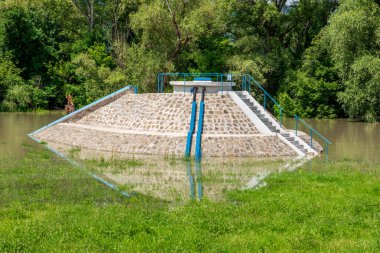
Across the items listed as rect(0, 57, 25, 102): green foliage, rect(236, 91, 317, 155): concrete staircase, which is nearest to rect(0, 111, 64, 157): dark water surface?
rect(0, 57, 25, 102): green foliage

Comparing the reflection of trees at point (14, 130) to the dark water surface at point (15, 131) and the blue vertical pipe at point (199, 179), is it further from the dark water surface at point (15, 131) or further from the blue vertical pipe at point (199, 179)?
the blue vertical pipe at point (199, 179)

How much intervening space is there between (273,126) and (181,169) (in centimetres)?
833

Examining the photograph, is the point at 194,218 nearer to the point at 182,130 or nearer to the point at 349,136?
the point at 182,130

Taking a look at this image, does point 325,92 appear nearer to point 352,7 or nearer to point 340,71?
point 340,71

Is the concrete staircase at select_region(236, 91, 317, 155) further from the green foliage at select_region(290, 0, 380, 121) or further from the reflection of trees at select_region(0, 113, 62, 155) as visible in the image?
the green foliage at select_region(290, 0, 380, 121)

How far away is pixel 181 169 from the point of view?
20.0m

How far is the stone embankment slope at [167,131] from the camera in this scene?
24.5 metres

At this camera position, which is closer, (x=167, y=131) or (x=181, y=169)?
(x=181, y=169)

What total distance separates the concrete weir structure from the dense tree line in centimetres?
1723

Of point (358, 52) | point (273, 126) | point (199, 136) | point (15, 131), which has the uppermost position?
point (358, 52)

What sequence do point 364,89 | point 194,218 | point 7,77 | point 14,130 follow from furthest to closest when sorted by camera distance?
point 7,77
point 364,89
point 14,130
point 194,218

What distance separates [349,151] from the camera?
26625 millimetres

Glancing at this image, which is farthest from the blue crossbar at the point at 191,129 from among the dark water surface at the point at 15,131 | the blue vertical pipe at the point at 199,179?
the dark water surface at the point at 15,131

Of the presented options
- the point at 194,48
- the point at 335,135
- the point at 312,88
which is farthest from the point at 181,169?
the point at 194,48
